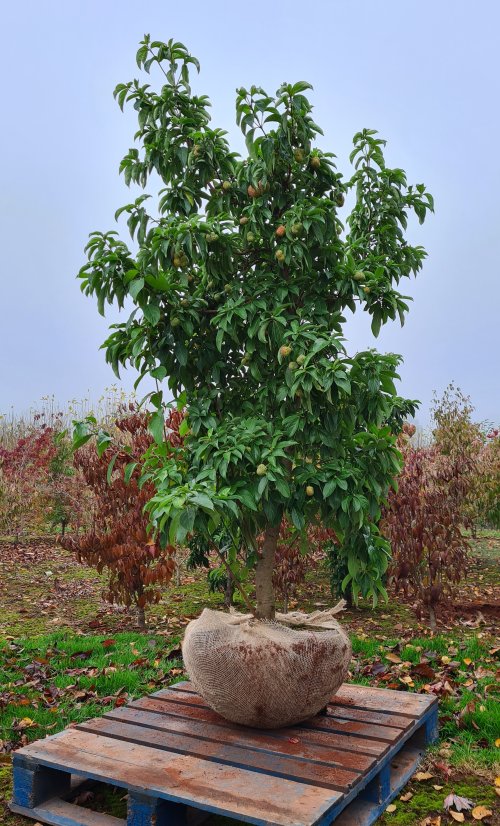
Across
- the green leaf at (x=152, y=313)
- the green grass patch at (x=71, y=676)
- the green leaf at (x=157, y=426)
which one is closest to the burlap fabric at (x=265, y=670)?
the green leaf at (x=157, y=426)

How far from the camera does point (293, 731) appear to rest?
3586mm

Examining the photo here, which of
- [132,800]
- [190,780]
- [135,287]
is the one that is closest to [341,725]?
[190,780]

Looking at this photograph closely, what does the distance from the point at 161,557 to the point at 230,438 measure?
3471 millimetres

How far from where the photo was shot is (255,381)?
4.09 meters

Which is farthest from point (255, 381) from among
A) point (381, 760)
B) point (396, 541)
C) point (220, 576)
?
point (220, 576)

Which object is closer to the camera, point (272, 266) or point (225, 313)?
point (225, 313)

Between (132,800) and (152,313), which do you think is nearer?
(132,800)

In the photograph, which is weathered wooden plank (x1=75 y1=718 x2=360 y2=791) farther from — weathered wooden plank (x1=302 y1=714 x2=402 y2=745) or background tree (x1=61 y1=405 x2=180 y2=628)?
background tree (x1=61 y1=405 x2=180 y2=628)

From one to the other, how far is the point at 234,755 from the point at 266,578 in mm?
1119

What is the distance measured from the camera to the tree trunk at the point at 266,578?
410 centimetres

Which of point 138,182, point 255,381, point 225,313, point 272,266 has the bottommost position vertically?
point 255,381

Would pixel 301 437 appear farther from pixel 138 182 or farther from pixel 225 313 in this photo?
pixel 138 182

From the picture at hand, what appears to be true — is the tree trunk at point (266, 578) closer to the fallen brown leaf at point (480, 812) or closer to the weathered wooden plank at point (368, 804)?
the weathered wooden plank at point (368, 804)

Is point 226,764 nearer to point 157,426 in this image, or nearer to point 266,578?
point 266,578
